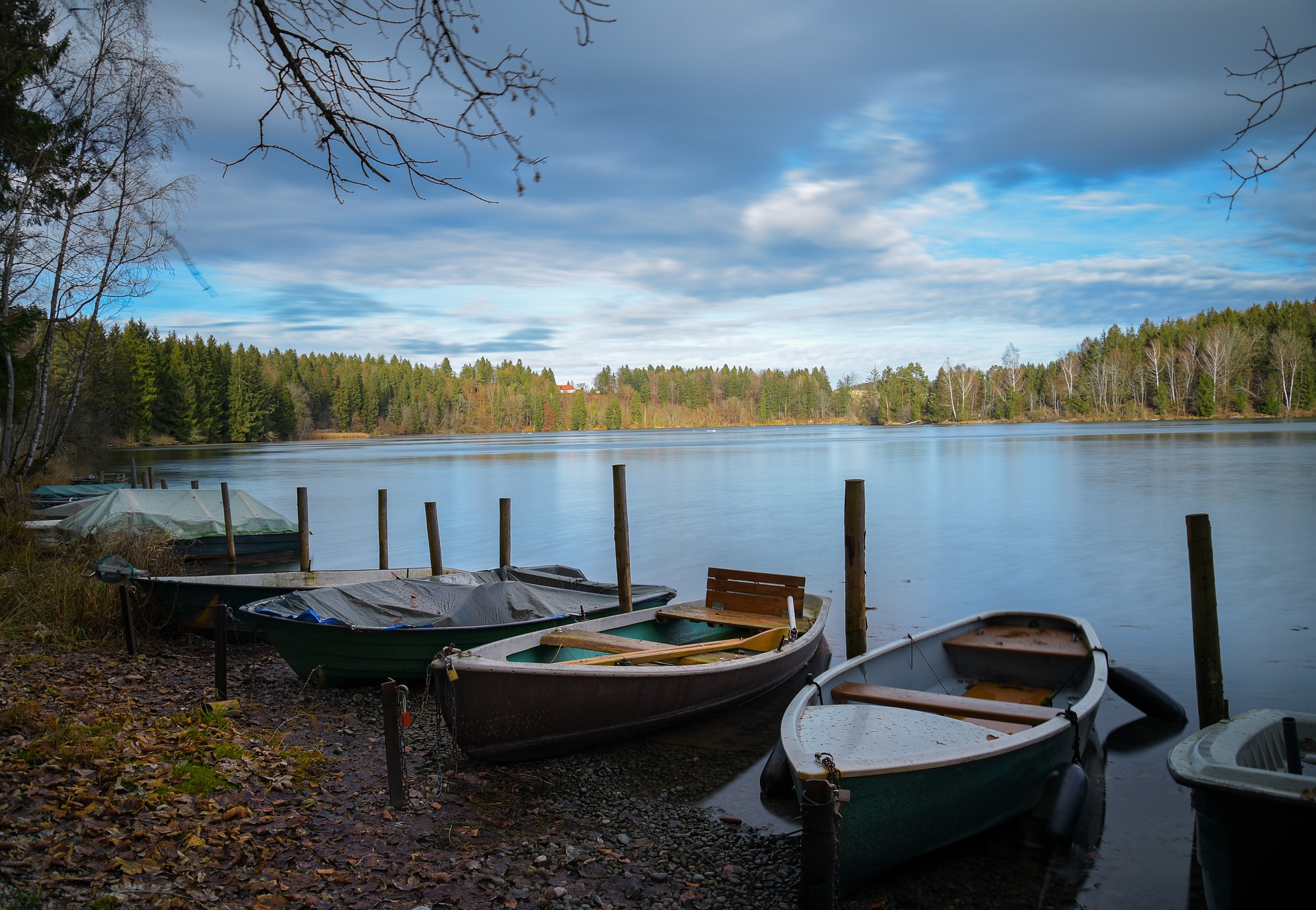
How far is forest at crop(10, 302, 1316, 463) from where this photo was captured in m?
89.0

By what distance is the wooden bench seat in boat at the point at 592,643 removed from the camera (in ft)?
27.3

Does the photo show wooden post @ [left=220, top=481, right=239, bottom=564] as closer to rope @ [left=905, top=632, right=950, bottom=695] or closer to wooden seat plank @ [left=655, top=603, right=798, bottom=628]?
wooden seat plank @ [left=655, top=603, right=798, bottom=628]

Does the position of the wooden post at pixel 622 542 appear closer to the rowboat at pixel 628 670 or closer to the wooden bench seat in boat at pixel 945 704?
the rowboat at pixel 628 670

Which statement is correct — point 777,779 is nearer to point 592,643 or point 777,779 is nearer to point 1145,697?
point 592,643

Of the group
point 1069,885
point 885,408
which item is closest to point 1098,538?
point 1069,885

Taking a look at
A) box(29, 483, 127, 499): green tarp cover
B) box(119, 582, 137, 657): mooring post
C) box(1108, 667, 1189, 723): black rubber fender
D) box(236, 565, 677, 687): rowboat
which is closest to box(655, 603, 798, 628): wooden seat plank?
box(236, 565, 677, 687): rowboat

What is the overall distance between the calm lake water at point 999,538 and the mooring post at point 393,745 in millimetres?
2666

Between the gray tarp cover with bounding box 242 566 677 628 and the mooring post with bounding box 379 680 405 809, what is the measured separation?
11.1 ft

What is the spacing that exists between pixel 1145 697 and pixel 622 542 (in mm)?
6523

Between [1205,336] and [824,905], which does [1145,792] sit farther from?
[1205,336]

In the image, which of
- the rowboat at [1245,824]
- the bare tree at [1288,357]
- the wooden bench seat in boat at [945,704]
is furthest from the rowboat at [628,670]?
the bare tree at [1288,357]

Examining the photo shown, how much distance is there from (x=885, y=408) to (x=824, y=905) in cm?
15965

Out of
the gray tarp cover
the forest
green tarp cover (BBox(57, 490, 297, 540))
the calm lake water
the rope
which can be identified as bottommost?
the calm lake water

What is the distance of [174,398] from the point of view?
297 feet
